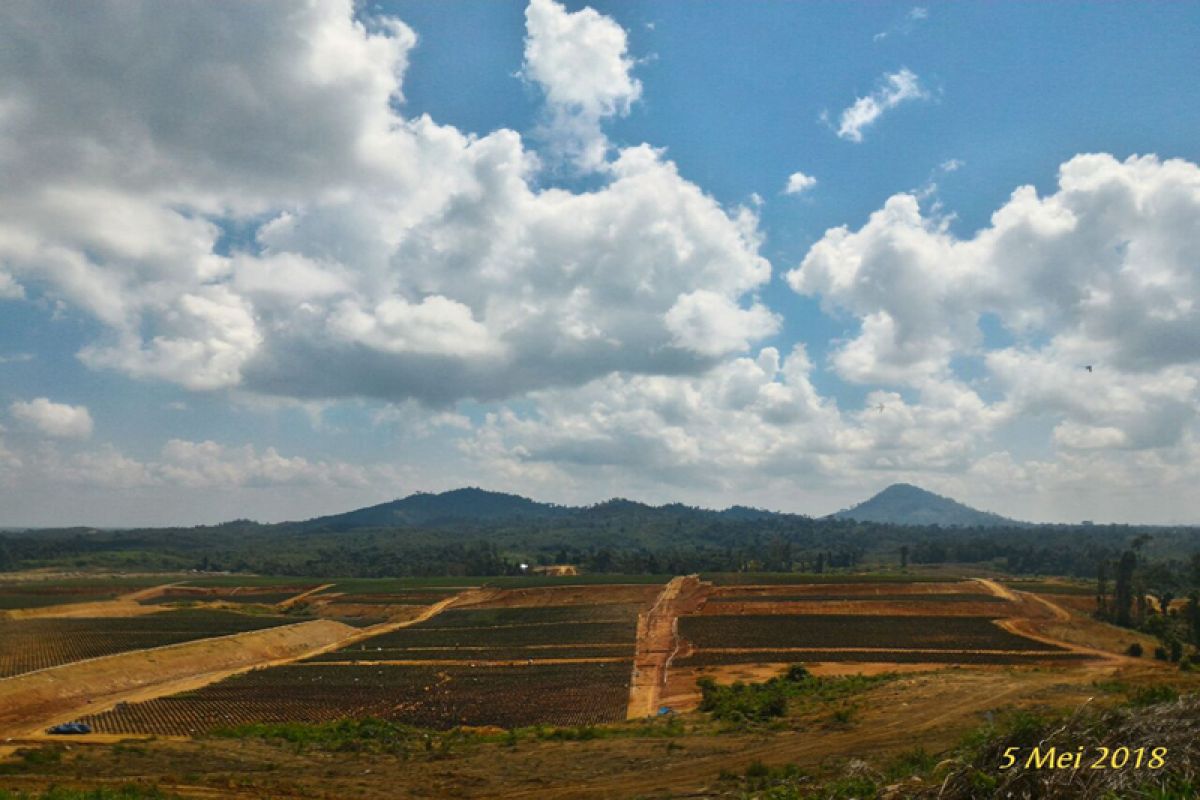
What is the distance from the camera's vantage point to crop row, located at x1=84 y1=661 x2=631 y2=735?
43656 millimetres

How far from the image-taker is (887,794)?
12984mm

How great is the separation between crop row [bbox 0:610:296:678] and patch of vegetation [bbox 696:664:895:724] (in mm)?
56593

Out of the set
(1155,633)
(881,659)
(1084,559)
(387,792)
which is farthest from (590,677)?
(1084,559)

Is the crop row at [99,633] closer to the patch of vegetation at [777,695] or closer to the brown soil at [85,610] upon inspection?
the brown soil at [85,610]

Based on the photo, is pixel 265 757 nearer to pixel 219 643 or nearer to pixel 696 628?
pixel 219 643

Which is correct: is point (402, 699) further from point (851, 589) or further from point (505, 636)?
point (851, 589)

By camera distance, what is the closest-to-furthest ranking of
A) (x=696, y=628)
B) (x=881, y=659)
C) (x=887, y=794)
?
1. (x=887, y=794)
2. (x=881, y=659)
3. (x=696, y=628)

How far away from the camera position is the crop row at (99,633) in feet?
220

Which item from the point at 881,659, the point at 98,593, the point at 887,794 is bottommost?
the point at 98,593

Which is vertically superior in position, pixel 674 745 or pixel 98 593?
pixel 674 745

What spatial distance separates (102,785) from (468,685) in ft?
110

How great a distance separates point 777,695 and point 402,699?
26.9 metres

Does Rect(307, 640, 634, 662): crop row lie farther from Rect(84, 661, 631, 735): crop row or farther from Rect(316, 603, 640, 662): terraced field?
Rect(84, 661, 631, 735): crop row

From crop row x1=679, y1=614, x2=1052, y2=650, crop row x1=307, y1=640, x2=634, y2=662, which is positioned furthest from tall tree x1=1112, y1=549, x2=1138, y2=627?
crop row x1=307, y1=640, x2=634, y2=662
